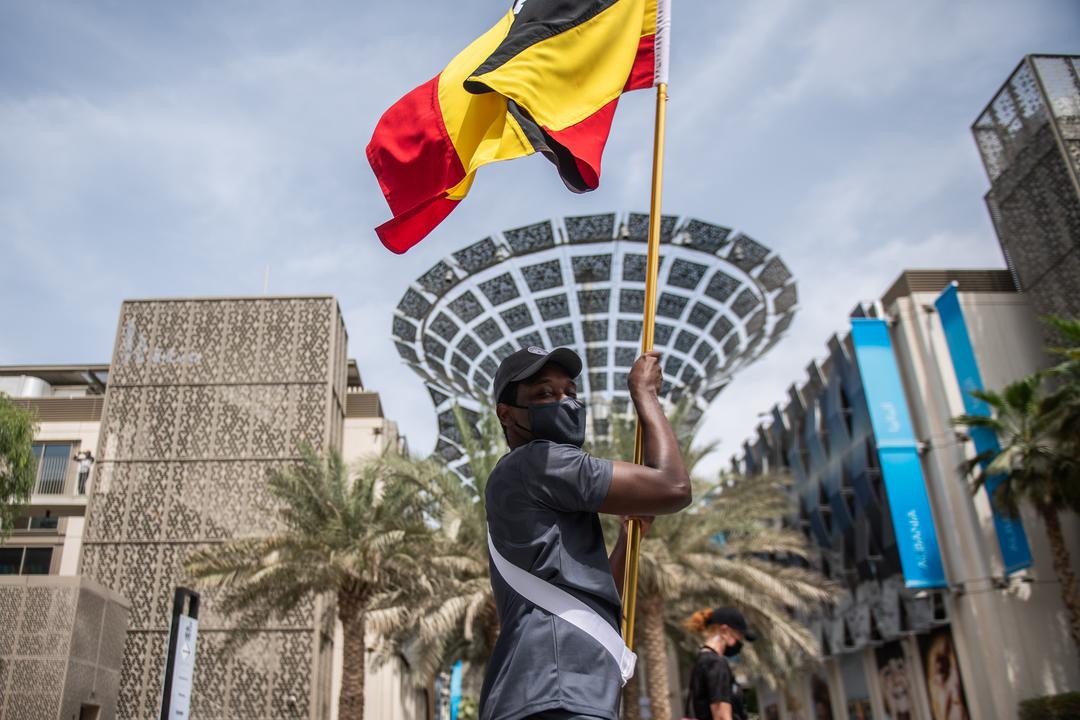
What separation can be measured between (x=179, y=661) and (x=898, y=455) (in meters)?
23.3

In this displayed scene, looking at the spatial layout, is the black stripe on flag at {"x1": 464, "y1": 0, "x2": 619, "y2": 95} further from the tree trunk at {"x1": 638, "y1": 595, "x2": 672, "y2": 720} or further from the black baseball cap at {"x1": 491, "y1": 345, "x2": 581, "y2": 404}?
the tree trunk at {"x1": 638, "y1": 595, "x2": 672, "y2": 720}

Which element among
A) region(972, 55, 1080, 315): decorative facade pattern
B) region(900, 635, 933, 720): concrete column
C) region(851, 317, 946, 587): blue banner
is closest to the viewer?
region(972, 55, 1080, 315): decorative facade pattern

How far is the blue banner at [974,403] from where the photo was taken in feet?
85.0

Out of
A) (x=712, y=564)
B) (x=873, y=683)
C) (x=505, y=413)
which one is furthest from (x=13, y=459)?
(x=873, y=683)

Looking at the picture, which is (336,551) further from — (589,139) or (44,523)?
(44,523)

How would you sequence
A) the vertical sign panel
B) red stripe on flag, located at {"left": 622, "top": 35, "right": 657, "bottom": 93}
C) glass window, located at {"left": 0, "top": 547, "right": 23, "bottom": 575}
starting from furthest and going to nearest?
glass window, located at {"left": 0, "top": 547, "right": 23, "bottom": 575}
the vertical sign panel
red stripe on flag, located at {"left": 622, "top": 35, "right": 657, "bottom": 93}

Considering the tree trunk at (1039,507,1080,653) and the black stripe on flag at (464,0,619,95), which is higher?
the tree trunk at (1039,507,1080,653)

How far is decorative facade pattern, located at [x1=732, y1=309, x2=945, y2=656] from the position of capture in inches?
1169

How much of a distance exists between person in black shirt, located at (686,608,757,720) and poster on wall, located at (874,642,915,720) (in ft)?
87.9

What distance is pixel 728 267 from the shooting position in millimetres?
27672

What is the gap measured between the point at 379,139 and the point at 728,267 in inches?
975

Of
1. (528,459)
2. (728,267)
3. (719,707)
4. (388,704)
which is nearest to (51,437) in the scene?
(388,704)

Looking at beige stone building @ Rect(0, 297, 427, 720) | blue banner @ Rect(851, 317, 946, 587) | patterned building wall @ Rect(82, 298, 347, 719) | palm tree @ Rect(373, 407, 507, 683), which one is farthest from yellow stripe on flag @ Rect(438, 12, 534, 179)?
patterned building wall @ Rect(82, 298, 347, 719)

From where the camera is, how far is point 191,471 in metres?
32.5
